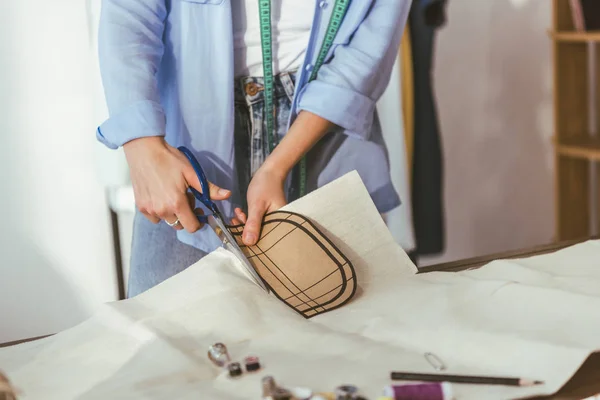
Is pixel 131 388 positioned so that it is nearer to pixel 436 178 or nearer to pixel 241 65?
pixel 241 65

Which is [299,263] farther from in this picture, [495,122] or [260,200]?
[495,122]

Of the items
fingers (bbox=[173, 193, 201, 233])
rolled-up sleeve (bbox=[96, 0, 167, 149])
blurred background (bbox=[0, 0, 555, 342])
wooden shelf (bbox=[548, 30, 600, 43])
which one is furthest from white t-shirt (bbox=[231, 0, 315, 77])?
wooden shelf (bbox=[548, 30, 600, 43])

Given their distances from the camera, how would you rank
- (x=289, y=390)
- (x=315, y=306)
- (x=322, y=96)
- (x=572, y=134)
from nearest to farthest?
(x=289, y=390) → (x=315, y=306) → (x=322, y=96) → (x=572, y=134)

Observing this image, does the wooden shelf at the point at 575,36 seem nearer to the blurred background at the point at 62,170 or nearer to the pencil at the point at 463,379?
the blurred background at the point at 62,170

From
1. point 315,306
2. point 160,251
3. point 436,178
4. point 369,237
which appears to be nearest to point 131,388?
point 315,306

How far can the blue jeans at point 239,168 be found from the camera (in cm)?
98

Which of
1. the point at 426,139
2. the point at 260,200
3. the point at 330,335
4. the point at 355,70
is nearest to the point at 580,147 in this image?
the point at 426,139

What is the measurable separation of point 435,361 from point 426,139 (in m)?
1.26

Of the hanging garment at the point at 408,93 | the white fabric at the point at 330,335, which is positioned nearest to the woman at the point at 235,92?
the white fabric at the point at 330,335

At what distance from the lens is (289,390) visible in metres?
0.53

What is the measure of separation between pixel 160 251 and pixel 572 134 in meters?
1.44

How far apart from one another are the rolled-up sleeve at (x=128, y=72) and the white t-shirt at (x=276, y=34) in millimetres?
113

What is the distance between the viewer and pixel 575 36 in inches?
76.4

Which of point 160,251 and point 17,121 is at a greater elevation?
point 17,121
